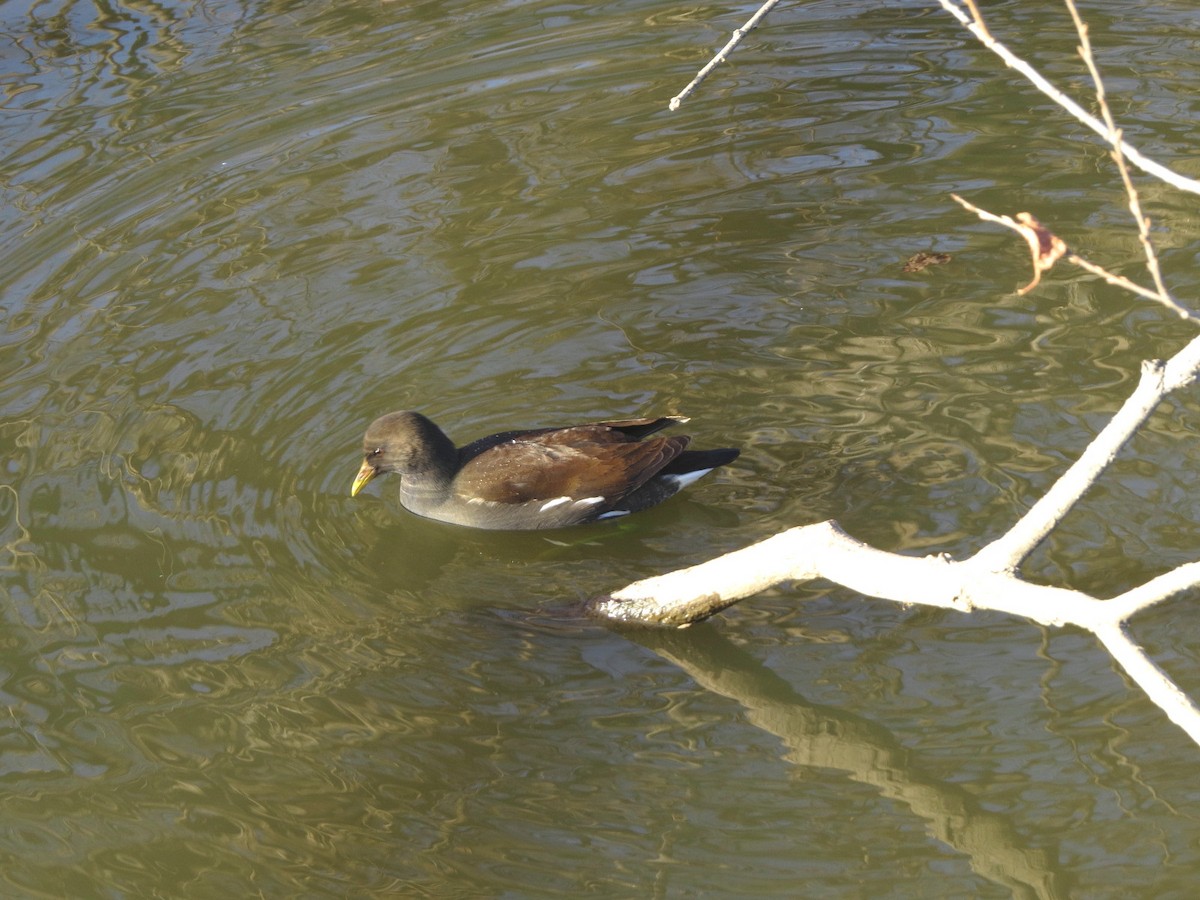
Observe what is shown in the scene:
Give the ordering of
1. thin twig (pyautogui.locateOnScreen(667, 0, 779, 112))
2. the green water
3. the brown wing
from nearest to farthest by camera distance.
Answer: thin twig (pyautogui.locateOnScreen(667, 0, 779, 112)) → the green water → the brown wing

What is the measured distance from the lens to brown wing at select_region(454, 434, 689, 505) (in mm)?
6340

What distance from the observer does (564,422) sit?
700 centimetres

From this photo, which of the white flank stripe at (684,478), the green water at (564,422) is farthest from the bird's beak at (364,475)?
the white flank stripe at (684,478)

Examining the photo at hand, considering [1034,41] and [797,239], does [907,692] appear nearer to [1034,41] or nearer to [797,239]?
[797,239]

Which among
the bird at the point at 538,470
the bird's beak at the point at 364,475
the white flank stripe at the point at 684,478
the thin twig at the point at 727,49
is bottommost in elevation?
the white flank stripe at the point at 684,478

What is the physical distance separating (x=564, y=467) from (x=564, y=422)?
611 mm

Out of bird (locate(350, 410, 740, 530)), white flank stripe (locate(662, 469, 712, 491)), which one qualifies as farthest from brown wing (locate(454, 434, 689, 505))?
white flank stripe (locate(662, 469, 712, 491))

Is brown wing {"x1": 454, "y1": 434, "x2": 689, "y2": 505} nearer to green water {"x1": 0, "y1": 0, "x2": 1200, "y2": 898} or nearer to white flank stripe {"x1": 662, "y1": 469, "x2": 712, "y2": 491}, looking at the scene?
white flank stripe {"x1": 662, "y1": 469, "x2": 712, "y2": 491}

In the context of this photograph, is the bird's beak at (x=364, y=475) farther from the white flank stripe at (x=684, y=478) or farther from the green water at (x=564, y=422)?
the white flank stripe at (x=684, y=478)

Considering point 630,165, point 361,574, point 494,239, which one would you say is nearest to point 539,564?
point 361,574

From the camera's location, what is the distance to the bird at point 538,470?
21.0 feet

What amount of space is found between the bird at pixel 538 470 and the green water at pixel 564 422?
157mm

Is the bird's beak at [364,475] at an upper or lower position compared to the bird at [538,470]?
upper

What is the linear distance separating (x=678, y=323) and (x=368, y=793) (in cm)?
349
